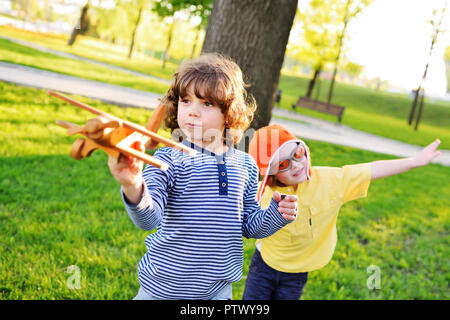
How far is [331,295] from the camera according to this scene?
2986 mm

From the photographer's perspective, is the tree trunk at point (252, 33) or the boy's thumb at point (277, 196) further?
the tree trunk at point (252, 33)

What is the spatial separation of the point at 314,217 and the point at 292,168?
1.22 feet

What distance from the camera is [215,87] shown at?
146 centimetres

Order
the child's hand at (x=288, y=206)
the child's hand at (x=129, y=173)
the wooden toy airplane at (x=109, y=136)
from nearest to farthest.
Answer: the wooden toy airplane at (x=109, y=136)
the child's hand at (x=129, y=173)
the child's hand at (x=288, y=206)

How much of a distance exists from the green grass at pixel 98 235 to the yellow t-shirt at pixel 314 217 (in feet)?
1.36

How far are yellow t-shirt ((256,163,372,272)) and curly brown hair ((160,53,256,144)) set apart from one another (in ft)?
2.03

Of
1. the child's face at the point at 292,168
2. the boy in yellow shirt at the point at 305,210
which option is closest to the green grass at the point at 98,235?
the boy in yellow shirt at the point at 305,210

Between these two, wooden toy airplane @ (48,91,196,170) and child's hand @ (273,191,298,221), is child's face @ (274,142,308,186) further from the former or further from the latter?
wooden toy airplane @ (48,91,196,170)

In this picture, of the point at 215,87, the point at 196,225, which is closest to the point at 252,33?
the point at 215,87

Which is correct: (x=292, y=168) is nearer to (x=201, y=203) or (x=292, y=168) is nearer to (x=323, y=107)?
(x=201, y=203)

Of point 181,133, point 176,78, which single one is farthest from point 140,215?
point 176,78

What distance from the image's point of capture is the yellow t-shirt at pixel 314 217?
6.70ft

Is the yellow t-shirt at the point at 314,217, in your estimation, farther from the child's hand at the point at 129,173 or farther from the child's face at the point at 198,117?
the child's hand at the point at 129,173

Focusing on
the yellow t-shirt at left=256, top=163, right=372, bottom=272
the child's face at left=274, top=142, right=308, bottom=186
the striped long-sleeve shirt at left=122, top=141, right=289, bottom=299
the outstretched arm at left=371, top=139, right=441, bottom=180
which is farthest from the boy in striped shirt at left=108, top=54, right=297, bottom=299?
the outstretched arm at left=371, top=139, right=441, bottom=180
